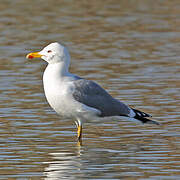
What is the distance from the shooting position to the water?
10.2m

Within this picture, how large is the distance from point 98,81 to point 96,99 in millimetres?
4702

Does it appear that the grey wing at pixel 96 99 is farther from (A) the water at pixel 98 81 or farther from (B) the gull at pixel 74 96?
(A) the water at pixel 98 81

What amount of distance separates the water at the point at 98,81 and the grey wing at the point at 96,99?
16.3 inches

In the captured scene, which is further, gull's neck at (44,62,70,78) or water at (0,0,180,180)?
gull's neck at (44,62,70,78)

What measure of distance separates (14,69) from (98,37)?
5.44 meters

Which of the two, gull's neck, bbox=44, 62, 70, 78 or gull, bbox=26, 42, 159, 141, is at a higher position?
gull's neck, bbox=44, 62, 70, 78

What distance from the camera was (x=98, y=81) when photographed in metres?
16.6

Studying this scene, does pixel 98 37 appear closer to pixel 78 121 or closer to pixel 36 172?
pixel 78 121

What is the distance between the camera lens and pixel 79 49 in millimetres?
20906

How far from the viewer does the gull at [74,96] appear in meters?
11.5

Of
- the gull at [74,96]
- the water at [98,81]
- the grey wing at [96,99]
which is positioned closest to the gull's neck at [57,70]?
the gull at [74,96]

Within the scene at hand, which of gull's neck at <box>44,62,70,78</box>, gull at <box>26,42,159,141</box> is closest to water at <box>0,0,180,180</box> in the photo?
gull at <box>26,42,159,141</box>

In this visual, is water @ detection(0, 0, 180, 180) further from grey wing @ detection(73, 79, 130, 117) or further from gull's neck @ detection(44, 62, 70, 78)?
gull's neck @ detection(44, 62, 70, 78)

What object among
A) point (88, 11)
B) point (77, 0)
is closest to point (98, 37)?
point (88, 11)
